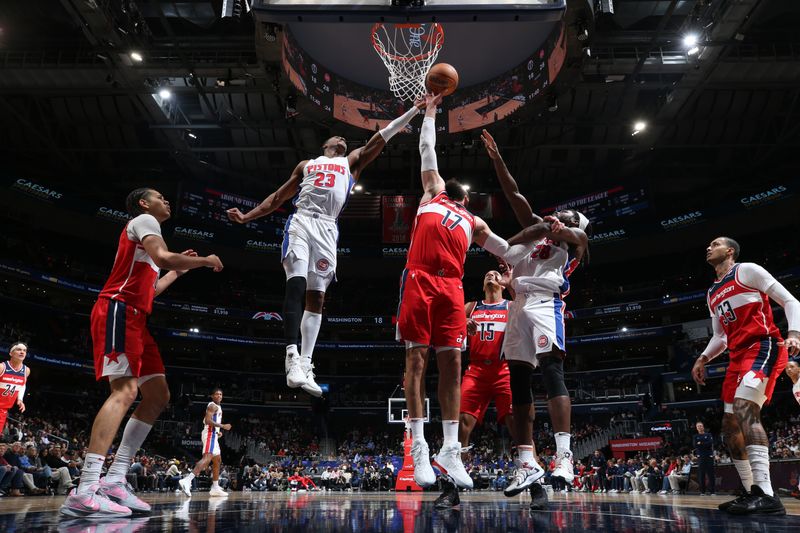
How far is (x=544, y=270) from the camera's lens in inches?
180

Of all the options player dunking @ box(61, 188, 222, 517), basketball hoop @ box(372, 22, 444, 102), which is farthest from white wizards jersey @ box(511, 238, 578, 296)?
basketball hoop @ box(372, 22, 444, 102)

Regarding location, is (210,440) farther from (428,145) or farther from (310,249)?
(428,145)

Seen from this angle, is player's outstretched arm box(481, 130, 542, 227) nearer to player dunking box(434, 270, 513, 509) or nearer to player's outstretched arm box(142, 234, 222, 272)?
player dunking box(434, 270, 513, 509)

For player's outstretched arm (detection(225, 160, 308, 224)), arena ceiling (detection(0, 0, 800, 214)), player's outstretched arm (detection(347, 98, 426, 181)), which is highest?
arena ceiling (detection(0, 0, 800, 214))

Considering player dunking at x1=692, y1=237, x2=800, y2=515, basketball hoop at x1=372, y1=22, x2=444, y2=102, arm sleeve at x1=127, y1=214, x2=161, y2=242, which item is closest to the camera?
arm sleeve at x1=127, y1=214, x2=161, y2=242

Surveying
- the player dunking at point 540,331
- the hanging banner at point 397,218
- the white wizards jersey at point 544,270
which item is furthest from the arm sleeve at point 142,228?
the hanging banner at point 397,218

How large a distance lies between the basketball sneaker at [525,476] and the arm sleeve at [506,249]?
1.60 meters

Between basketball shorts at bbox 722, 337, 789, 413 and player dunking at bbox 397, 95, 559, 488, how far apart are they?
1.81m

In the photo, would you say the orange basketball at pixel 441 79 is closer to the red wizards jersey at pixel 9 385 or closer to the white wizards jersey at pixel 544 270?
the white wizards jersey at pixel 544 270

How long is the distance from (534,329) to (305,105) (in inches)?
531

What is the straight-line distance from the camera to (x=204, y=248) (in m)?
28.6

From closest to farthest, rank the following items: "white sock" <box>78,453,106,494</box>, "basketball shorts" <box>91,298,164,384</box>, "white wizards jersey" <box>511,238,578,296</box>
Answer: "white sock" <box>78,453,106,494</box> → "basketball shorts" <box>91,298,164,384</box> → "white wizards jersey" <box>511,238,578,296</box>

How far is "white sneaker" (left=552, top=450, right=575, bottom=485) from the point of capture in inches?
154

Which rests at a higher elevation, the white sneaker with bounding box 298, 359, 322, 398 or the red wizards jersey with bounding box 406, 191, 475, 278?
the red wizards jersey with bounding box 406, 191, 475, 278
